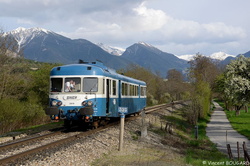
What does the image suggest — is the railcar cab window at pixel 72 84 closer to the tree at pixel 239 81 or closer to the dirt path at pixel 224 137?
the dirt path at pixel 224 137

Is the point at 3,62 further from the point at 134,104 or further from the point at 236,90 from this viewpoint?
the point at 236,90

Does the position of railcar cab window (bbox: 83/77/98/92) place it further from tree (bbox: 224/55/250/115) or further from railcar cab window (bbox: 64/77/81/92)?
tree (bbox: 224/55/250/115)

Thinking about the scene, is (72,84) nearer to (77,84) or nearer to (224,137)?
(77,84)

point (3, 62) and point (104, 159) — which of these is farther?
point (3, 62)

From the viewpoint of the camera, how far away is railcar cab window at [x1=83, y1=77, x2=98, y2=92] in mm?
13520

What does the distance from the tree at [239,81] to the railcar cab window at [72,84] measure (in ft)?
63.1

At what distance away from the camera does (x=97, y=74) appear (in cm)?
1374

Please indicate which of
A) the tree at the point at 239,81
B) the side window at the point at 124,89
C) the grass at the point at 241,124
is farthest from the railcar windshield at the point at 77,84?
the tree at the point at 239,81

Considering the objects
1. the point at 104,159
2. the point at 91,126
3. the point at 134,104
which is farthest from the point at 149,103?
the point at 104,159

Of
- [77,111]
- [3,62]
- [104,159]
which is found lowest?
[104,159]

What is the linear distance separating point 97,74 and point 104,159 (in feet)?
18.4

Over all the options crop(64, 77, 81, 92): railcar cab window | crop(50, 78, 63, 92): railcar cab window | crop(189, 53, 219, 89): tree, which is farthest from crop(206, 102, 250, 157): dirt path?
crop(189, 53, 219, 89): tree

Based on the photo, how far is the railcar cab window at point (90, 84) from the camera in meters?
13.5

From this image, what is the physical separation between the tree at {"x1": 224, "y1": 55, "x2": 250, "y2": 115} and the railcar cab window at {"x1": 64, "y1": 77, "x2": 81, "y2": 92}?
63.1 feet
